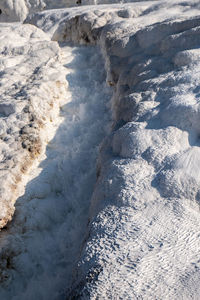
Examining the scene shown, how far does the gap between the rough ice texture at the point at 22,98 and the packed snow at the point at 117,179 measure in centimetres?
4

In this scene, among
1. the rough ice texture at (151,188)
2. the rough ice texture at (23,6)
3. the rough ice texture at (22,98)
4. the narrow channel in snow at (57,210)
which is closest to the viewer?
the rough ice texture at (151,188)

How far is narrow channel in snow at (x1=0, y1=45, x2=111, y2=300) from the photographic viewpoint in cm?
235

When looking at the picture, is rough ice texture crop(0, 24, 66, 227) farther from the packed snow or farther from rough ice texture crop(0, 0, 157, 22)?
rough ice texture crop(0, 0, 157, 22)

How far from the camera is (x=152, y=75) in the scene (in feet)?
10.4

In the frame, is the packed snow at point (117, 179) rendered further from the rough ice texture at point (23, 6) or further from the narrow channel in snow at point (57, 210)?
the rough ice texture at point (23, 6)

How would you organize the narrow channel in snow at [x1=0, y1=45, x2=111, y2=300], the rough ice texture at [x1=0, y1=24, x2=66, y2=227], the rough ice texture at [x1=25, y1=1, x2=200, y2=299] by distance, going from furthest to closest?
the rough ice texture at [x1=0, y1=24, x2=66, y2=227]
the narrow channel in snow at [x1=0, y1=45, x2=111, y2=300]
the rough ice texture at [x1=25, y1=1, x2=200, y2=299]

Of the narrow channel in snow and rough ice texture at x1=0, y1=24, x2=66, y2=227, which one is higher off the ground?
rough ice texture at x1=0, y1=24, x2=66, y2=227

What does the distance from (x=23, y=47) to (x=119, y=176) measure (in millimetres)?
3197

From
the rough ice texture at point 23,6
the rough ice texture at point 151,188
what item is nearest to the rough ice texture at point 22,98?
the rough ice texture at point 151,188

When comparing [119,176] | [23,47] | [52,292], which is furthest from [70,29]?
[52,292]

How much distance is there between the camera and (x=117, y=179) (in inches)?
84.9

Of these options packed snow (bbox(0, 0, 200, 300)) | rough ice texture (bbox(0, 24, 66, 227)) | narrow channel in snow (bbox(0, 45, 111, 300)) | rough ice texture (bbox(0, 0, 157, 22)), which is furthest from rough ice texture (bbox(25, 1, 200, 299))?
rough ice texture (bbox(0, 0, 157, 22))

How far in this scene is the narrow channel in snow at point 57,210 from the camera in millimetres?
2350

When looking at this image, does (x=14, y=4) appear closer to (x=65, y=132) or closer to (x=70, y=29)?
(x=70, y=29)
